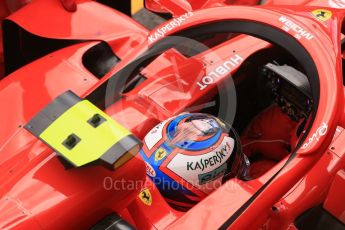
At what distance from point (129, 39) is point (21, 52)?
0.71 m

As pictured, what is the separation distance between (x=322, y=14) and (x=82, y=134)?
1342mm

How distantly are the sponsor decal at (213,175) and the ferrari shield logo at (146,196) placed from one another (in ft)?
0.64

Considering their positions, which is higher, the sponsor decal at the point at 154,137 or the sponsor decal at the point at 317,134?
the sponsor decal at the point at 317,134

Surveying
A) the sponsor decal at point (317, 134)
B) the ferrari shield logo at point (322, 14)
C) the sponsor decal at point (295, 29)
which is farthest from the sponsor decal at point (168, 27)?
the sponsor decal at point (317, 134)

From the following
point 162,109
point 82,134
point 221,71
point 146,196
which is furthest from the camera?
point 221,71

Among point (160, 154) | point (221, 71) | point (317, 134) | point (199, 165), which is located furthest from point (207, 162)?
point (221, 71)

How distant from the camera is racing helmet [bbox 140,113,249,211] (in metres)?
2.02

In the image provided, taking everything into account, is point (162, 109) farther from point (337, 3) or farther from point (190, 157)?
point (337, 3)

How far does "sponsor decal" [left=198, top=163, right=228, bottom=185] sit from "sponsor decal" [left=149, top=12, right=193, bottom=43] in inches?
27.6

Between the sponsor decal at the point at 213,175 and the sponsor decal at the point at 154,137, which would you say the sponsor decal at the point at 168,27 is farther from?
the sponsor decal at the point at 213,175

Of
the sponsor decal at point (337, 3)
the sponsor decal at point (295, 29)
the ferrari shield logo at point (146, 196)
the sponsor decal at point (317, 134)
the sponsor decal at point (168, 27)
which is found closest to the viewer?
the sponsor decal at point (317, 134)

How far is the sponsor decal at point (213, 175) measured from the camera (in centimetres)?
204

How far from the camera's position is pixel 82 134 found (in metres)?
1.78

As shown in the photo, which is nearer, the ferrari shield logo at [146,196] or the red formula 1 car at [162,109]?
the red formula 1 car at [162,109]
